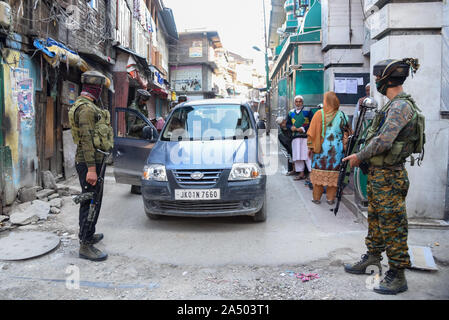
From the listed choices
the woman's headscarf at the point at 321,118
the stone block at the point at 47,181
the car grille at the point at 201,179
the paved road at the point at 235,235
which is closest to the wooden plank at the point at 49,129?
the stone block at the point at 47,181

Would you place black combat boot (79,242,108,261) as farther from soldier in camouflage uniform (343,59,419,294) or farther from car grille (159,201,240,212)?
soldier in camouflage uniform (343,59,419,294)

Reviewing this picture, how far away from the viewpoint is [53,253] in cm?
431

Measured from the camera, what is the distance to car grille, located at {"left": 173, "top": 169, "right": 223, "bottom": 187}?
486 cm

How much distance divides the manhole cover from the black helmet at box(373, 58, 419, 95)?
3.94 m

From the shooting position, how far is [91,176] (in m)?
3.97

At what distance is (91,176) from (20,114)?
3285 millimetres

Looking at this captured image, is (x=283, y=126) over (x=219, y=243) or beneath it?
over

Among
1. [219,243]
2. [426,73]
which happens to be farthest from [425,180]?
[219,243]

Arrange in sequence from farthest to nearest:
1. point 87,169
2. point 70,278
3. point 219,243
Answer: point 219,243, point 87,169, point 70,278

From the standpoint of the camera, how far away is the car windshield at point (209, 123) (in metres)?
5.79

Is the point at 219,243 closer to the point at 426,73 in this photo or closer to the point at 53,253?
the point at 53,253

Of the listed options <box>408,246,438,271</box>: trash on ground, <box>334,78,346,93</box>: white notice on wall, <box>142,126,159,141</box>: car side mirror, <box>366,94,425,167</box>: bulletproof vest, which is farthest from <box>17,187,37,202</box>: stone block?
<box>334,78,346,93</box>: white notice on wall

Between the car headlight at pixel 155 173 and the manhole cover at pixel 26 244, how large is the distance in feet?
4.49

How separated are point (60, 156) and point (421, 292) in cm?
779
